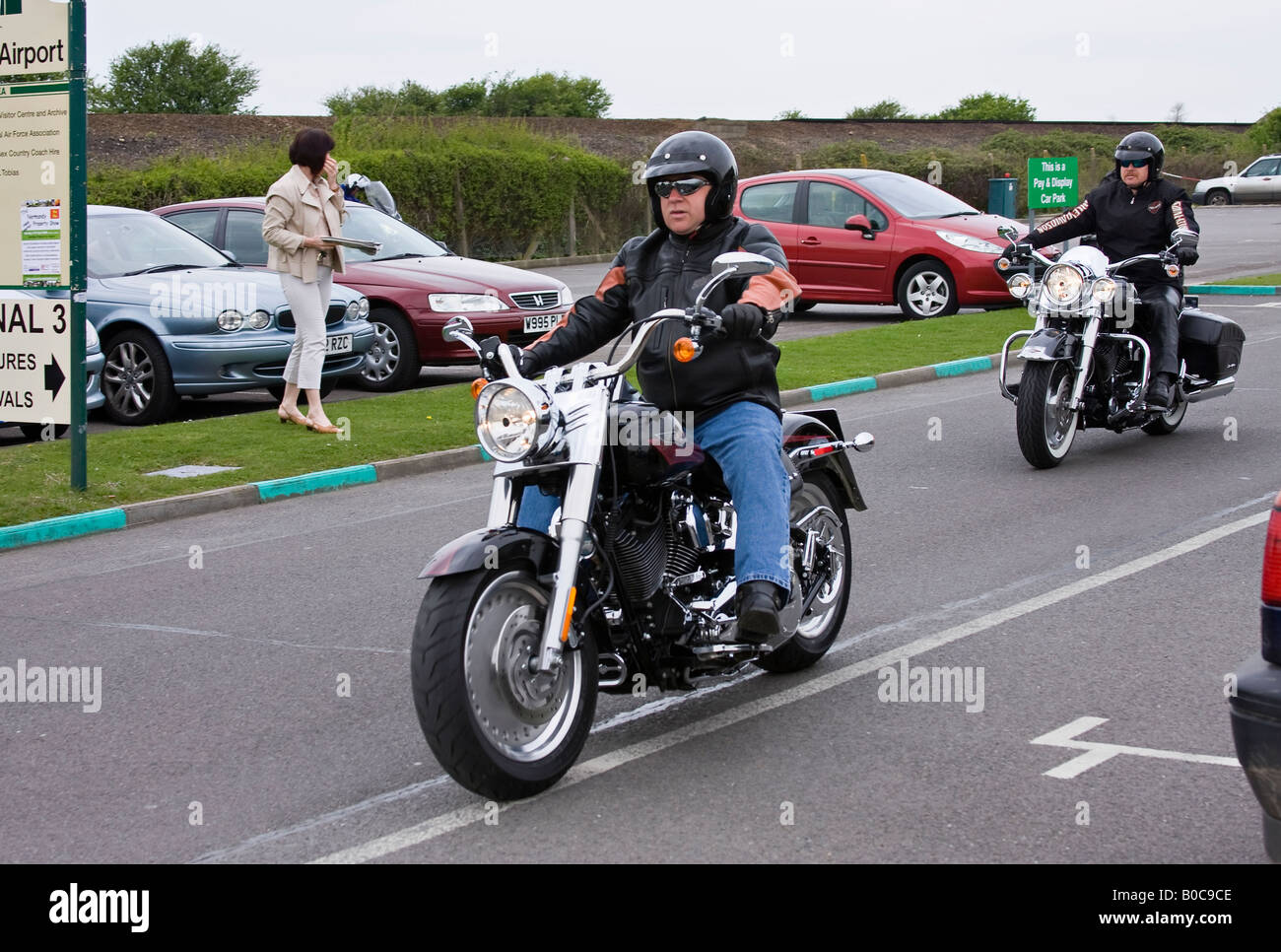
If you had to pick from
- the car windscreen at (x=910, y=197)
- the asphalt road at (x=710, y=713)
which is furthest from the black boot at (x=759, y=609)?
the car windscreen at (x=910, y=197)

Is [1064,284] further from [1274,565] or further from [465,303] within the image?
[1274,565]

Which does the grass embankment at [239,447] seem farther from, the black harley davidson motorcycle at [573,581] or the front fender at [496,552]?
the front fender at [496,552]

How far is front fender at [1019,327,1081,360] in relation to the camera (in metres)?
10.2

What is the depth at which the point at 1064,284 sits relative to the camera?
411 inches

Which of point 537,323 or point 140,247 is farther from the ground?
point 140,247

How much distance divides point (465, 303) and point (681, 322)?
33.0 ft

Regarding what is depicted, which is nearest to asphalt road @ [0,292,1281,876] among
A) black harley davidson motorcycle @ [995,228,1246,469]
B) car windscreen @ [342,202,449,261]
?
black harley davidson motorcycle @ [995,228,1246,469]

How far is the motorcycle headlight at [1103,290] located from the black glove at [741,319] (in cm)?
588

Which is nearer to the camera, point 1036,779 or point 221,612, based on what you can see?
point 1036,779

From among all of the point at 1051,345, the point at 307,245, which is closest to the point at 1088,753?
the point at 1051,345
